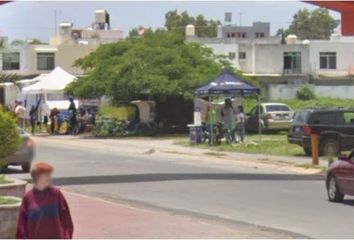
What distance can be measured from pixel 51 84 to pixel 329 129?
24759 millimetres

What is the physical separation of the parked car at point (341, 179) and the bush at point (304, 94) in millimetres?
56938

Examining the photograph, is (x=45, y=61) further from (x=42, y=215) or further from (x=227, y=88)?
(x=42, y=215)

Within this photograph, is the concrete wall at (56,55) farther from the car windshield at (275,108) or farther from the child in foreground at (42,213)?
the child in foreground at (42,213)

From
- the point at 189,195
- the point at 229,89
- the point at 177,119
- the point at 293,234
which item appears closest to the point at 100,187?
the point at 189,195

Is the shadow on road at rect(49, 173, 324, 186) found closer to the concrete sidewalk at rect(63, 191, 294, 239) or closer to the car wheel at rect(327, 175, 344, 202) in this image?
the car wheel at rect(327, 175, 344, 202)

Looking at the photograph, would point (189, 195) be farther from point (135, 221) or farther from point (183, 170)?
point (183, 170)

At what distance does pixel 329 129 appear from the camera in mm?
29844

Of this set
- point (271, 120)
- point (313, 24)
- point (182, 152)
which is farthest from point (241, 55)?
point (313, 24)

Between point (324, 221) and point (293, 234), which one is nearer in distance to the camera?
point (293, 234)

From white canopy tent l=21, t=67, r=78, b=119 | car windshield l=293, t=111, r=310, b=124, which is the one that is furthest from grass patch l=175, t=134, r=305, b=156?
white canopy tent l=21, t=67, r=78, b=119

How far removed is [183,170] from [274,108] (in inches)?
831

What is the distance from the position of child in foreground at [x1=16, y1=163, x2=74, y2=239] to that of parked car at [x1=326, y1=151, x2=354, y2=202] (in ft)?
31.8

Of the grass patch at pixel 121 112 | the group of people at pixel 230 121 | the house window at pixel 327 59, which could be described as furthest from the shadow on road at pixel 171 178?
the house window at pixel 327 59

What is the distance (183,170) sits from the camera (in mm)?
25141
